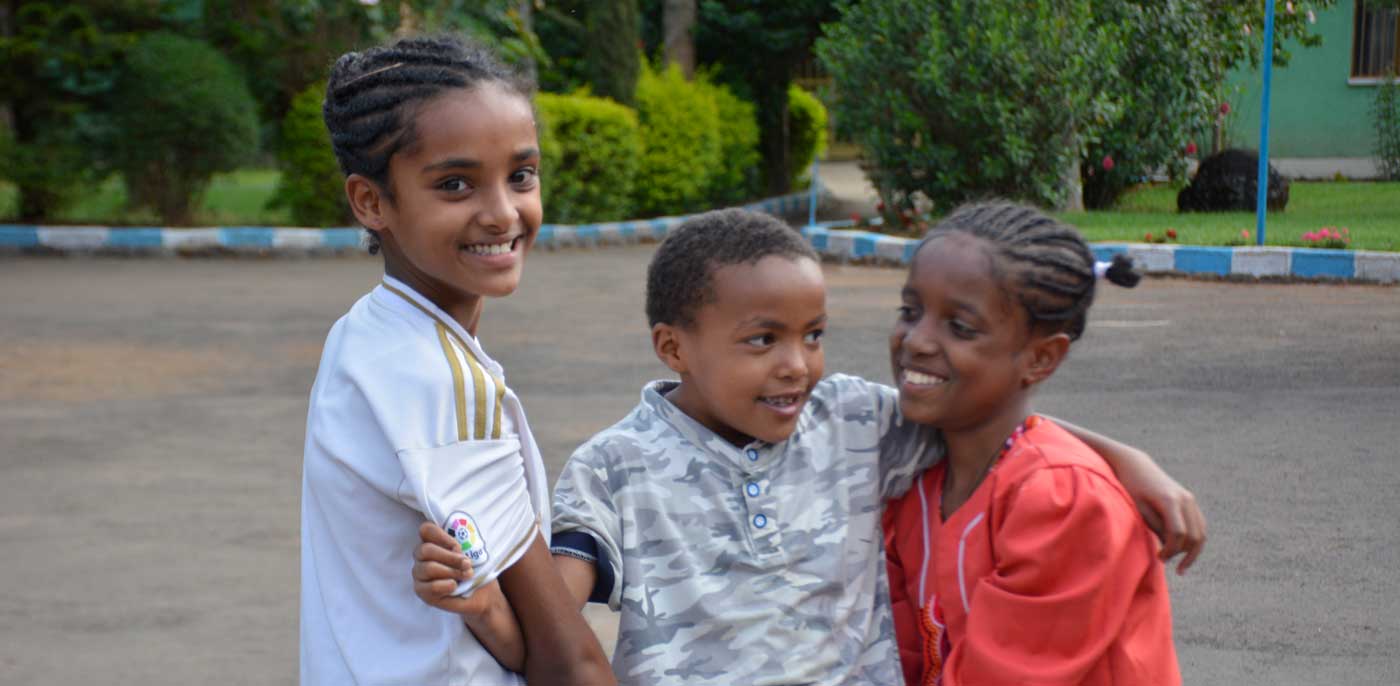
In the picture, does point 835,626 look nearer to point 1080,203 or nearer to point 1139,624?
point 1139,624

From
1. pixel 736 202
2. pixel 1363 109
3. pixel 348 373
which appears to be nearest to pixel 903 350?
pixel 348 373

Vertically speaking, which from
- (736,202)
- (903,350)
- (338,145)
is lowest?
(736,202)

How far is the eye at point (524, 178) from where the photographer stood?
1.98m

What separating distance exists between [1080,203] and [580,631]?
1384 centimetres

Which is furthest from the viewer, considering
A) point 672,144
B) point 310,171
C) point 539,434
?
point 672,144

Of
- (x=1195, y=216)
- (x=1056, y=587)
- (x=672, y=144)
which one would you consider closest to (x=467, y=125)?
(x=1056, y=587)

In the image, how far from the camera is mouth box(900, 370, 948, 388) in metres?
2.19

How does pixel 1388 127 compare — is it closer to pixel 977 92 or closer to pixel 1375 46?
pixel 1375 46

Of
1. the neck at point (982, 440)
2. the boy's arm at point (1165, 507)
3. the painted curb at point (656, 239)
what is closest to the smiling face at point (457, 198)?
the neck at point (982, 440)

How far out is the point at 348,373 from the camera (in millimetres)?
1791

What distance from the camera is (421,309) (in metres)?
1.88

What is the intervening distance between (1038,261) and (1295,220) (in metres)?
11.2

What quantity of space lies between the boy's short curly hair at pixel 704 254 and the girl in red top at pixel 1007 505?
21cm

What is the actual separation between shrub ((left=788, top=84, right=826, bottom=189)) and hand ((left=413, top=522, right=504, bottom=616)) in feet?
68.7
